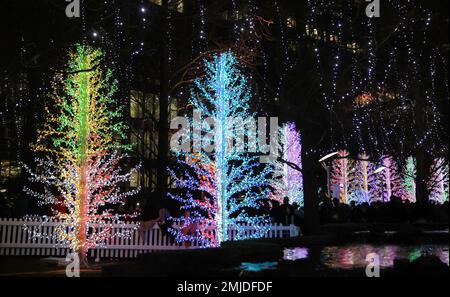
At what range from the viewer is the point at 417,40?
21719 millimetres

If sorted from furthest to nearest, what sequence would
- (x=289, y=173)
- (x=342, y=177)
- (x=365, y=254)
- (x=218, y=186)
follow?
(x=342, y=177) → (x=289, y=173) → (x=218, y=186) → (x=365, y=254)

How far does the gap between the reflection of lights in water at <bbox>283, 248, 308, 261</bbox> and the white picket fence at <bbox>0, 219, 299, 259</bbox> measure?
11.0 feet

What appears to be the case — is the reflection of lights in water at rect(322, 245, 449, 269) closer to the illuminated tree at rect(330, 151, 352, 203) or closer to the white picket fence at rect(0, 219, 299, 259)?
the white picket fence at rect(0, 219, 299, 259)

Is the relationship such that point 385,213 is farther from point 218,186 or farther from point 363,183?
point 363,183

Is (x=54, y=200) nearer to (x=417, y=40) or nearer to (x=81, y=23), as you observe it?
(x=81, y=23)

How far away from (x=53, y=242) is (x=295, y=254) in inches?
299

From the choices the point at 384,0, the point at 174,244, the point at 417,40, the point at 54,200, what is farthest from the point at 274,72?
the point at 54,200

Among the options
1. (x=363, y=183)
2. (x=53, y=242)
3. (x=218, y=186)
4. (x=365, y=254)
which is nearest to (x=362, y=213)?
(x=218, y=186)

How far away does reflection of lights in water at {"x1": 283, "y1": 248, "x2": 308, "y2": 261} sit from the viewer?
441 inches

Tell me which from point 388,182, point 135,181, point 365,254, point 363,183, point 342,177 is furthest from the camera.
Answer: point 388,182

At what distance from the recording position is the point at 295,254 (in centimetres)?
1209

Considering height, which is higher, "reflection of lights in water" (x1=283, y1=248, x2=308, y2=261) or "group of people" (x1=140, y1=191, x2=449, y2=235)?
"group of people" (x1=140, y1=191, x2=449, y2=235)

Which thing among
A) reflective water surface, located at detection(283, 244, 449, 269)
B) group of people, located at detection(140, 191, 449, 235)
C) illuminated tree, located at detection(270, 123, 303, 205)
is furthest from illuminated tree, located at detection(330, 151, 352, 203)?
reflective water surface, located at detection(283, 244, 449, 269)

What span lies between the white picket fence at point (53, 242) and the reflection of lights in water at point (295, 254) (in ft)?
11.0
